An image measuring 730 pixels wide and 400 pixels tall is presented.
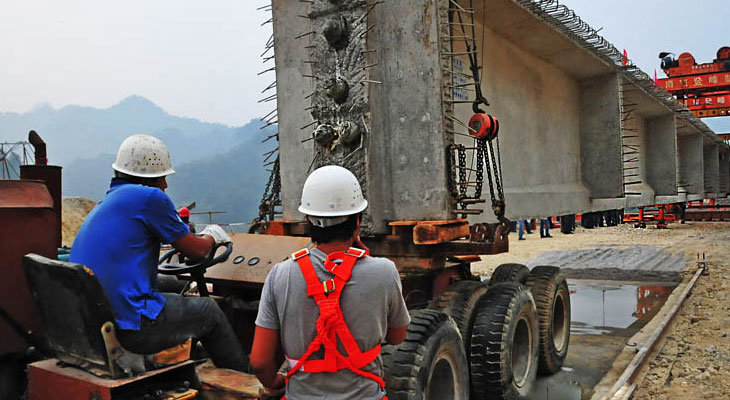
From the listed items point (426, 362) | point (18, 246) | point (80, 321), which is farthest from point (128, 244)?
point (426, 362)

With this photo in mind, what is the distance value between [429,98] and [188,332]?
109 inches

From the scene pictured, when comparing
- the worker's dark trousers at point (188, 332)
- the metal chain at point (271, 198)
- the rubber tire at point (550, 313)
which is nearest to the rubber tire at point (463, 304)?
the rubber tire at point (550, 313)

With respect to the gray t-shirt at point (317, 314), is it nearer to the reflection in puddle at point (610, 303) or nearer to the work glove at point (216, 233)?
the work glove at point (216, 233)

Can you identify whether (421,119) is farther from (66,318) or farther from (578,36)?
(578,36)

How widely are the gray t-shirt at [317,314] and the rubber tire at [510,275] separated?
430 cm

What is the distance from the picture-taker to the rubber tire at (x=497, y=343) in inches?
174

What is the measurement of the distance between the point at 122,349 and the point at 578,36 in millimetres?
7024

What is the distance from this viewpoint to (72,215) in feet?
51.2

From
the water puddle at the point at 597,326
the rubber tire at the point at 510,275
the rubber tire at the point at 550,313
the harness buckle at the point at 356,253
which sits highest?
the harness buckle at the point at 356,253

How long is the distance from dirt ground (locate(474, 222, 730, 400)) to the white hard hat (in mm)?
4451

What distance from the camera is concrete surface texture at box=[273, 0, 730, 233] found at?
4.55m

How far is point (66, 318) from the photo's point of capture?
2.53m

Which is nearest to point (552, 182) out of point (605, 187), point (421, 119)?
point (605, 187)

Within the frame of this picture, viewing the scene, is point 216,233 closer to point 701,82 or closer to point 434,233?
point 434,233
